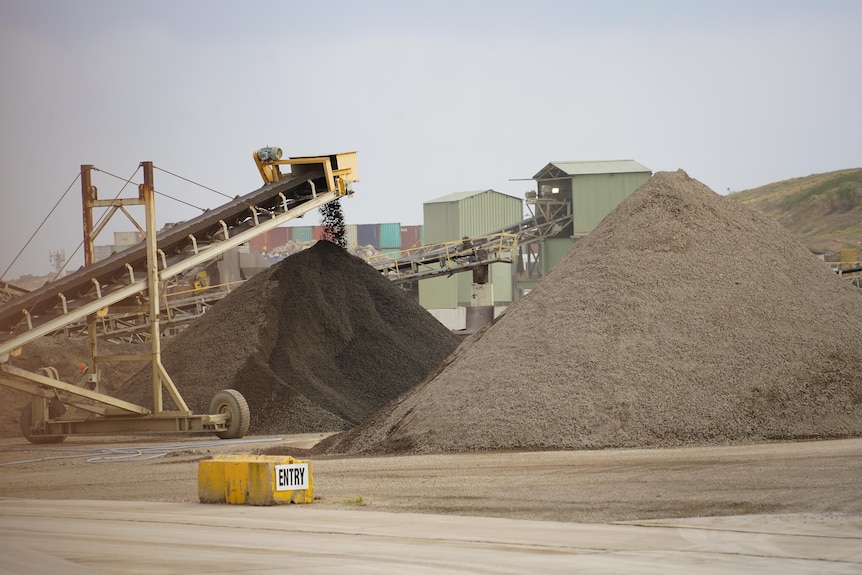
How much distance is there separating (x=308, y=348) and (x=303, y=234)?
243 feet

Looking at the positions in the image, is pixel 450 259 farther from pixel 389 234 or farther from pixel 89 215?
pixel 389 234

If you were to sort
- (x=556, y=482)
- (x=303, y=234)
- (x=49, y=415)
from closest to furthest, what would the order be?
(x=556, y=482) < (x=49, y=415) < (x=303, y=234)

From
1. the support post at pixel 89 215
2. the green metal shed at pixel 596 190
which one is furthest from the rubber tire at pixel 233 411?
the green metal shed at pixel 596 190

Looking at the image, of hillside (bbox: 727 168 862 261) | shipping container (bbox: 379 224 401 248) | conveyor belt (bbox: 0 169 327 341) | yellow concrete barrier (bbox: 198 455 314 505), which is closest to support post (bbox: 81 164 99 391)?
conveyor belt (bbox: 0 169 327 341)

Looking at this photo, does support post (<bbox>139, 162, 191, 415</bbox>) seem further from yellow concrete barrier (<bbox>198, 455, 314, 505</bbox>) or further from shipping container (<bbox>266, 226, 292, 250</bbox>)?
shipping container (<bbox>266, 226, 292, 250</bbox>)

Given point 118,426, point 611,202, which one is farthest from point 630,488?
point 611,202

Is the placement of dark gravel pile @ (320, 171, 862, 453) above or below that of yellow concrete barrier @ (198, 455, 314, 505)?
above

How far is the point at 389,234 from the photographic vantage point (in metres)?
94.5

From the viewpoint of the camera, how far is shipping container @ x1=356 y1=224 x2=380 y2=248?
3728 inches

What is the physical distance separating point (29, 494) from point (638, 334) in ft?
28.5

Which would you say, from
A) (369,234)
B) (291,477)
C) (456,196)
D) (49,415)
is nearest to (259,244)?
(369,234)

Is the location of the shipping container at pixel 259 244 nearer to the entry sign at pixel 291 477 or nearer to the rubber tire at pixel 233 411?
the rubber tire at pixel 233 411

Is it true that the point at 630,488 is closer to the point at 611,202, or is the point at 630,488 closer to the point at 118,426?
the point at 118,426

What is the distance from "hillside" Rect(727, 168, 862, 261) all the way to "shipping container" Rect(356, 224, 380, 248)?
3127 cm
